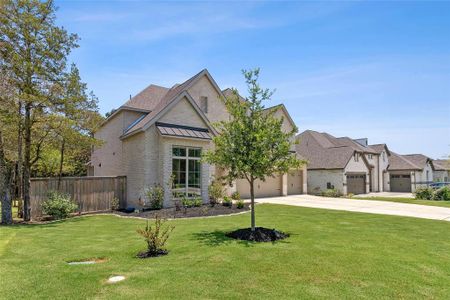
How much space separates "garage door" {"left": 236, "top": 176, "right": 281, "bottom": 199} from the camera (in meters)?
24.5

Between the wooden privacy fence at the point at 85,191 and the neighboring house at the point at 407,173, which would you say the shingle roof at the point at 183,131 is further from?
the neighboring house at the point at 407,173

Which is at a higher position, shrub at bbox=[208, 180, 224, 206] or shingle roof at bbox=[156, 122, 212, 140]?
shingle roof at bbox=[156, 122, 212, 140]

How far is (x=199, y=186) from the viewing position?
18062 mm

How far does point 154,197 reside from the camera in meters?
16.1

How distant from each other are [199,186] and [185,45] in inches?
335

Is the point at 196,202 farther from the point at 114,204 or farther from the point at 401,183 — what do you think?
the point at 401,183

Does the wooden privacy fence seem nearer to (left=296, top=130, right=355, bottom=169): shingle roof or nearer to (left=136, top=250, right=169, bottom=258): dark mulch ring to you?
(left=136, top=250, right=169, bottom=258): dark mulch ring

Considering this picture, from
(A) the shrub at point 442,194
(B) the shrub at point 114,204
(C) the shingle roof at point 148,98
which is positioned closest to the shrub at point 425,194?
(A) the shrub at point 442,194

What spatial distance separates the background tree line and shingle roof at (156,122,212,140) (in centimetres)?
372

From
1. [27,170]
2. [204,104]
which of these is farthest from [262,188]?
[27,170]

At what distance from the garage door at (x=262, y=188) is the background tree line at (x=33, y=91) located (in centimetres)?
1260

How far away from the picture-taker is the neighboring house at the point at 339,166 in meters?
32.4

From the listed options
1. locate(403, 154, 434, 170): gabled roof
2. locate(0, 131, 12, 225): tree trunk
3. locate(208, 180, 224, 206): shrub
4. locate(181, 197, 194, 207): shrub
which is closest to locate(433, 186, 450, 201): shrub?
locate(403, 154, 434, 170): gabled roof

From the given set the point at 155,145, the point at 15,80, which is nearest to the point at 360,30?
the point at 155,145
